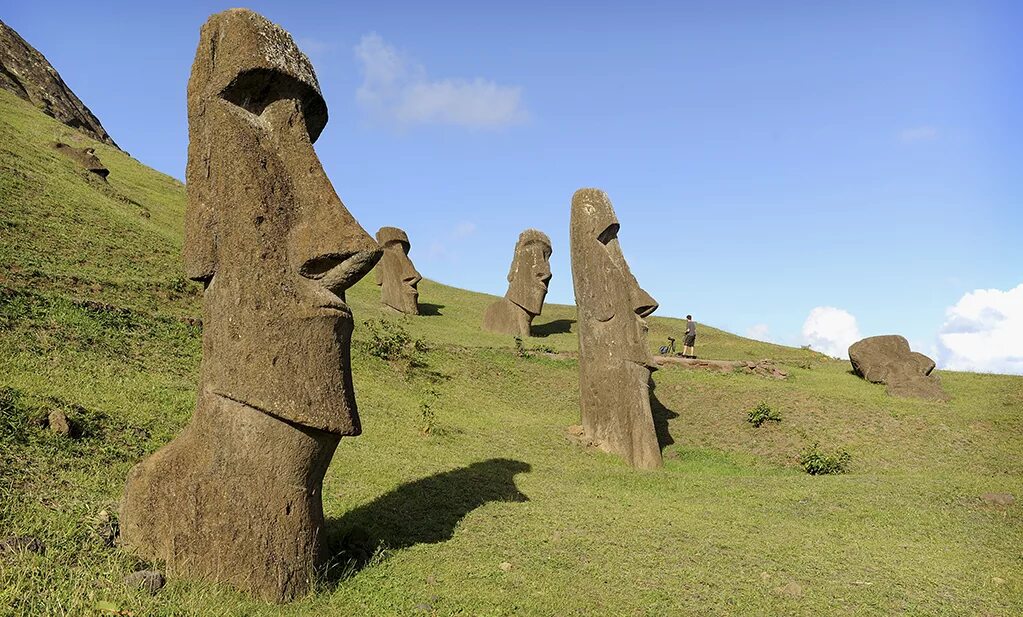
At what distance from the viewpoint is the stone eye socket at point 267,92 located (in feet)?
17.8

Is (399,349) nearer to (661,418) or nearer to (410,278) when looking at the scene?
(661,418)

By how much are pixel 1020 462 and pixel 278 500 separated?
1406cm

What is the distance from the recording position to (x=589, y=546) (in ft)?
23.6

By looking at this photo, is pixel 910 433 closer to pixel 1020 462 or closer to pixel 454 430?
pixel 1020 462

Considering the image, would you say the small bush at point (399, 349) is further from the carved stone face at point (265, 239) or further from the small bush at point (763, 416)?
the carved stone face at point (265, 239)

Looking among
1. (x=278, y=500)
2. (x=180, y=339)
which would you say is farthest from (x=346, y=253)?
(x=180, y=339)

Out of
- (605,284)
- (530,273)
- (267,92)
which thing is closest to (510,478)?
Result: (605,284)

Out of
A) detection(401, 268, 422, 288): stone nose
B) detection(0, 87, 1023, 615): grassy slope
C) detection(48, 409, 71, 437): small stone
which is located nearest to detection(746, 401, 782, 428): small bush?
detection(0, 87, 1023, 615): grassy slope

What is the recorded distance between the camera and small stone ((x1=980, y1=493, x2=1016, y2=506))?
9.66 metres

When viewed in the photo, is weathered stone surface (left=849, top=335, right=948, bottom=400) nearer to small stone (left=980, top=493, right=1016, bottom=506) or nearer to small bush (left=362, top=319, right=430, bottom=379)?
small stone (left=980, top=493, right=1016, bottom=506)

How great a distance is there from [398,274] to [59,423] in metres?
18.6

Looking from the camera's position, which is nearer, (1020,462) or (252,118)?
(252,118)

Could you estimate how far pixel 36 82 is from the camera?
1847 inches

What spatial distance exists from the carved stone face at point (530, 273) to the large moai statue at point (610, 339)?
1098 cm
